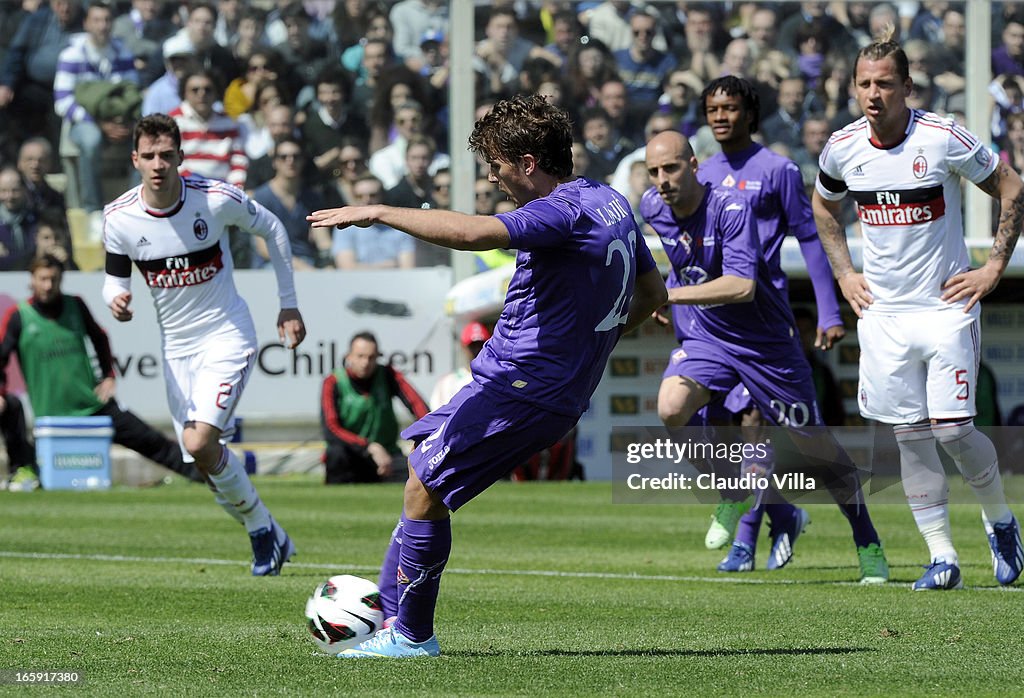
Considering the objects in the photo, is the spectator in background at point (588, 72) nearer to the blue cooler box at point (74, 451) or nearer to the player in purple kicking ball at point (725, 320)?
the blue cooler box at point (74, 451)

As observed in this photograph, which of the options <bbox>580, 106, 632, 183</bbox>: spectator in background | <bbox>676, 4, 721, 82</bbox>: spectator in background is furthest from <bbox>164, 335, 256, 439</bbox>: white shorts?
<bbox>676, 4, 721, 82</bbox>: spectator in background

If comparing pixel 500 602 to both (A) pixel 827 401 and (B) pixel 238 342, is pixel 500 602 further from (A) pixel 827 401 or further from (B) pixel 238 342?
(A) pixel 827 401

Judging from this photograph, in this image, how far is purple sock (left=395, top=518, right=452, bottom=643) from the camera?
589cm

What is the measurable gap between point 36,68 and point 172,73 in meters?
1.60

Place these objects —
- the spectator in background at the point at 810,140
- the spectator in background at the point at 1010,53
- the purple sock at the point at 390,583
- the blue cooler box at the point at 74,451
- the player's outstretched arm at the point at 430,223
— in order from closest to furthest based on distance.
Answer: the player's outstretched arm at the point at 430,223, the purple sock at the point at 390,583, the blue cooler box at the point at 74,451, the spectator in background at the point at 810,140, the spectator in background at the point at 1010,53

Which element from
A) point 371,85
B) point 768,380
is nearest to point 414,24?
point 371,85

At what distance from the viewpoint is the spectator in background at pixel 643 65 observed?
21766 mm

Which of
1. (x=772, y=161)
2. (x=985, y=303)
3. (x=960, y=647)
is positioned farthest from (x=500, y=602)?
(x=985, y=303)

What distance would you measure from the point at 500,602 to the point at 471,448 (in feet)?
7.09

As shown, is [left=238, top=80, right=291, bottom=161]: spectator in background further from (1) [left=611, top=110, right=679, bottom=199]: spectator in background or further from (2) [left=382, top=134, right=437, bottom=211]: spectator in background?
(1) [left=611, top=110, right=679, bottom=199]: spectator in background

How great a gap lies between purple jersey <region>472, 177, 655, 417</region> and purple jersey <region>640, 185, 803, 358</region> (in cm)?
320

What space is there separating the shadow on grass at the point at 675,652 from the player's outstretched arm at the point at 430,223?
158 centimetres

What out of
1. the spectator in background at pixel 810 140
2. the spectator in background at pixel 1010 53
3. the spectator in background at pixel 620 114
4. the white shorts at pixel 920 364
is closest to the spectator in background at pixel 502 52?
the spectator in background at pixel 620 114

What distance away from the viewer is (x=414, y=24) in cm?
2138
